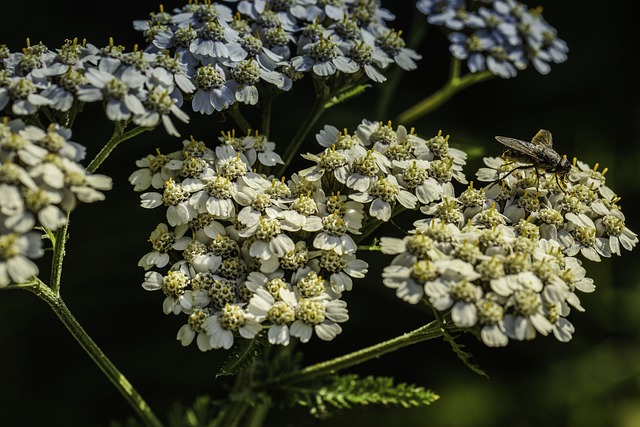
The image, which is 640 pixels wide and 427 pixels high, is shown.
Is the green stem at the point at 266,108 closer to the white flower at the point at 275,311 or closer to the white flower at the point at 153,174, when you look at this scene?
the white flower at the point at 153,174

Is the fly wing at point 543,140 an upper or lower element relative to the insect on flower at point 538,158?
lower

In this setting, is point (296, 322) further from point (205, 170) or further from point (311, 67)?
point (311, 67)

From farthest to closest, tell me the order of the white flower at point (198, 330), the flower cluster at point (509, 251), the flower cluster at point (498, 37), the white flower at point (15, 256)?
the flower cluster at point (498, 37) < the white flower at point (198, 330) < the flower cluster at point (509, 251) < the white flower at point (15, 256)

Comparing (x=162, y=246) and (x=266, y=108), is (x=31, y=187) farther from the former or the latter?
(x=266, y=108)

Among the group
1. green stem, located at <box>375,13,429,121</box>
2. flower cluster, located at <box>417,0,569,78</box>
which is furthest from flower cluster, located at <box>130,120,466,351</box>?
green stem, located at <box>375,13,429,121</box>

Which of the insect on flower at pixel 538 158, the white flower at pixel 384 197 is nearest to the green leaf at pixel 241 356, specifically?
the white flower at pixel 384 197

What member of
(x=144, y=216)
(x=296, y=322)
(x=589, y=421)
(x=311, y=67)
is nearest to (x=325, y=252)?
(x=296, y=322)

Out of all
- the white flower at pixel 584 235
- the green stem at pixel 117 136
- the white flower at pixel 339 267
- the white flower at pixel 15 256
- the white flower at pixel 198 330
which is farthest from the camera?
the white flower at pixel 584 235
